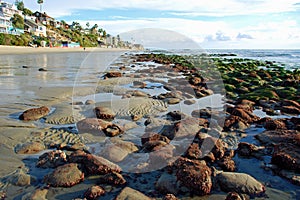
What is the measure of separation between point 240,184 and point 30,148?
13.4 feet

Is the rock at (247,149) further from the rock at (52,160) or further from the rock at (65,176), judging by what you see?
the rock at (52,160)

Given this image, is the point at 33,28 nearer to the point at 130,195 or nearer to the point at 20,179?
the point at 20,179

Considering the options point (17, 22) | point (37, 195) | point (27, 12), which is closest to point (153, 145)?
point (37, 195)

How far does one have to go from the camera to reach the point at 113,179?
4.19 meters

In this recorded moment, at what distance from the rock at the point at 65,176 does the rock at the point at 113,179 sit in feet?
1.21

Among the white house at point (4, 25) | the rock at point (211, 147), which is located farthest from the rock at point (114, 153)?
the white house at point (4, 25)

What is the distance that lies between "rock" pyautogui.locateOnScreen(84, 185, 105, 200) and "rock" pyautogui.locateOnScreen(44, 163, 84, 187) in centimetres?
38

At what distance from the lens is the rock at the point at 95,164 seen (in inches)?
175

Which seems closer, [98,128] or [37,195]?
[37,195]

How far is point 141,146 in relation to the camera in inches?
222

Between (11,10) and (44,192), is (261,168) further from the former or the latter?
(11,10)

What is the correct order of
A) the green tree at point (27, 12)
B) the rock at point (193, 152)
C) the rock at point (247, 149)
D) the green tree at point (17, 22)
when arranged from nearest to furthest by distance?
the rock at point (193, 152) < the rock at point (247, 149) < the green tree at point (17, 22) < the green tree at point (27, 12)

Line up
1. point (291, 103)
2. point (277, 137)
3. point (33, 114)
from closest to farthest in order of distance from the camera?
point (277, 137)
point (33, 114)
point (291, 103)

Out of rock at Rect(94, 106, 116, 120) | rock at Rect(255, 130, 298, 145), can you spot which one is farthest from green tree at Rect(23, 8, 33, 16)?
rock at Rect(255, 130, 298, 145)
